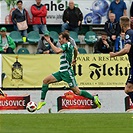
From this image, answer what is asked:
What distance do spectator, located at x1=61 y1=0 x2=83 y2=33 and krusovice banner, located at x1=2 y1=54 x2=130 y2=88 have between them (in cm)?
361

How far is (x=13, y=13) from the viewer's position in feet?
73.0

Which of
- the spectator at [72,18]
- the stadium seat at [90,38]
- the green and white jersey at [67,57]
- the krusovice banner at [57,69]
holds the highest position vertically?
the spectator at [72,18]

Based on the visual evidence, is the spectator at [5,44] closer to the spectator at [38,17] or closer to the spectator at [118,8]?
the spectator at [38,17]

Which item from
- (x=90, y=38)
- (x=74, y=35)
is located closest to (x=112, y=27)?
(x=90, y=38)

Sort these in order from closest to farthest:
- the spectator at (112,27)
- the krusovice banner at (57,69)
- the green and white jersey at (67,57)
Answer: the green and white jersey at (67,57) → the krusovice banner at (57,69) → the spectator at (112,27)

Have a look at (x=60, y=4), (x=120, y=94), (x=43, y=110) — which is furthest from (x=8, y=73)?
(x=60, y=4)

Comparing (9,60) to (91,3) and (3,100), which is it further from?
(91,3)

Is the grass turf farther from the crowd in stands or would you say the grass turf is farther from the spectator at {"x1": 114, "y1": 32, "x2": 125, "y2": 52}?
the crowd in stands

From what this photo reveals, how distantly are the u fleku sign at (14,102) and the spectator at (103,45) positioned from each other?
347cm

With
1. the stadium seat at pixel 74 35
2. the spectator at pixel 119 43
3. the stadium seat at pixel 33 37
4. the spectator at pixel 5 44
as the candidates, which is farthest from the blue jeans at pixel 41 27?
the spectator at pixel 119 43

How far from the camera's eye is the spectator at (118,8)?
74.3ft

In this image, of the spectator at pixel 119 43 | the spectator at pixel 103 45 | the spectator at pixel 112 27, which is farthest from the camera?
the spectator at pixel 112 27

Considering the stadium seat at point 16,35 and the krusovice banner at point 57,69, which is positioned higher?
the stadium seat at point 16,35

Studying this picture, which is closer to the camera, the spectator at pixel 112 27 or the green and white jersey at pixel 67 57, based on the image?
the green and white jersey at pixel 67 57
